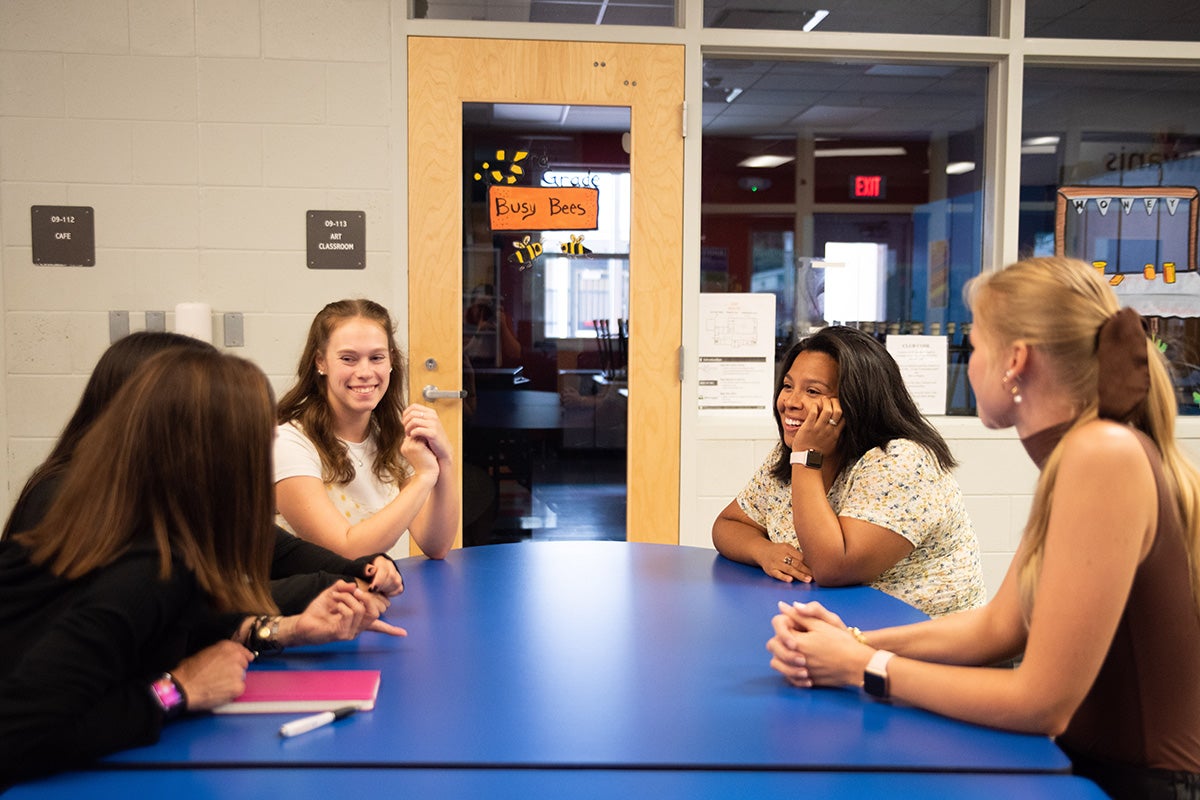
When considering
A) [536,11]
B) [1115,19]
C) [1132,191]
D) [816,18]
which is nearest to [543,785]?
[536,11]

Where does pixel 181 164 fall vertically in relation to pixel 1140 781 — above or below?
above

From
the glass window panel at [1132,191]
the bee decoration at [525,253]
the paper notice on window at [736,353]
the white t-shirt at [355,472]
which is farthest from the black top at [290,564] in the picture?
the glass window panel at [1132,191]

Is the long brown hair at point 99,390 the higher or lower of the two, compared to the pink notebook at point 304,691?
higher

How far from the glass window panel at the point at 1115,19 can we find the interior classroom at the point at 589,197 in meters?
0.01

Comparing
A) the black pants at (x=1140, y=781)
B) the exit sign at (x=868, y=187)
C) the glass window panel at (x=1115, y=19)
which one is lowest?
the black pants at (x=1140, y=781)

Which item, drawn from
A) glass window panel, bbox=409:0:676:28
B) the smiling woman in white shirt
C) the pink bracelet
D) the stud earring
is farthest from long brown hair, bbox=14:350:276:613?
glass window panel, bbox=409:0:676:28

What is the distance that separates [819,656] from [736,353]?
263 cm

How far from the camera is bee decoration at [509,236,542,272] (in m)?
3.77

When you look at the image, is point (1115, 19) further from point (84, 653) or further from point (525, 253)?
point (84, 653)

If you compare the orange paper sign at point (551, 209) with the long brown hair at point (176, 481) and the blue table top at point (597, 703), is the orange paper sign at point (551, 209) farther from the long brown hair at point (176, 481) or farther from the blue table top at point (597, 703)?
the long brown hair at point (176, 481)

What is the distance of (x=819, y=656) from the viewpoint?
1.38m

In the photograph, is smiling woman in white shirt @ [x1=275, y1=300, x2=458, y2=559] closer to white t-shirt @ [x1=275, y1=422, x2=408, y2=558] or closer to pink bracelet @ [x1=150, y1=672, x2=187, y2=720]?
white t-shirt @ [x1=275, y1=422, x2=408, y2=558]

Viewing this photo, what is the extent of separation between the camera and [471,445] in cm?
380

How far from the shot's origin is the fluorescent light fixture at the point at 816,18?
3863 millimetres
